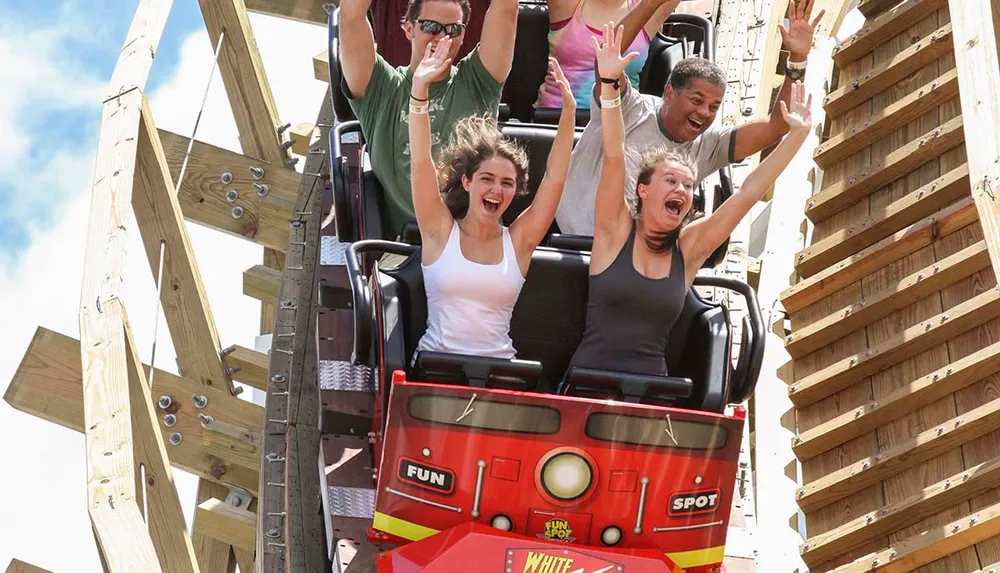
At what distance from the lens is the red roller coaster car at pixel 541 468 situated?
348 cm

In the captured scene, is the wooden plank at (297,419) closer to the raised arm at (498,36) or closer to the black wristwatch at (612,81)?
the raised arm at (498,36)

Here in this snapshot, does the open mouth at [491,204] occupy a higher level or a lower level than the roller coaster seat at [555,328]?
higher

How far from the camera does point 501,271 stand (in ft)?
12.5

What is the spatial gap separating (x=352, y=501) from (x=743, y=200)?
4.22ft

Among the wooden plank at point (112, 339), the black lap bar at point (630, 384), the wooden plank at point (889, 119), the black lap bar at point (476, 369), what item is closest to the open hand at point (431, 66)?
the black lap bar at point (476, 369)

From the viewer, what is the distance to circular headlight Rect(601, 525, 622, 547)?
11.7 ft

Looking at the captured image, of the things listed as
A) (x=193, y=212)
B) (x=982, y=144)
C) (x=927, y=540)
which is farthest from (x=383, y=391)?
(x=193, y=212)

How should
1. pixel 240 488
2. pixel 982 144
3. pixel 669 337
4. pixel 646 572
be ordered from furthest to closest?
1. pixel 240 488
2. pixel 669 337
3. pixel 646 572
4. pixel 982 144

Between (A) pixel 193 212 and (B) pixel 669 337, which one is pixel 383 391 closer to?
(B) pixel 669 337

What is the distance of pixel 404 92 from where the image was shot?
4.35 metres

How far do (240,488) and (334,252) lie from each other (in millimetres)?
1026

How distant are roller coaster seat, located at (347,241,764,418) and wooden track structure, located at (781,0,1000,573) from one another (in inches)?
40.3

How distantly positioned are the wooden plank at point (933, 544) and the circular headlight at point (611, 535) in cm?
163

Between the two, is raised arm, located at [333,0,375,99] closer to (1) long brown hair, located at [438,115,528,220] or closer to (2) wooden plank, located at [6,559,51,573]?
(1) long brown hair, located at [438,115,528,220]
